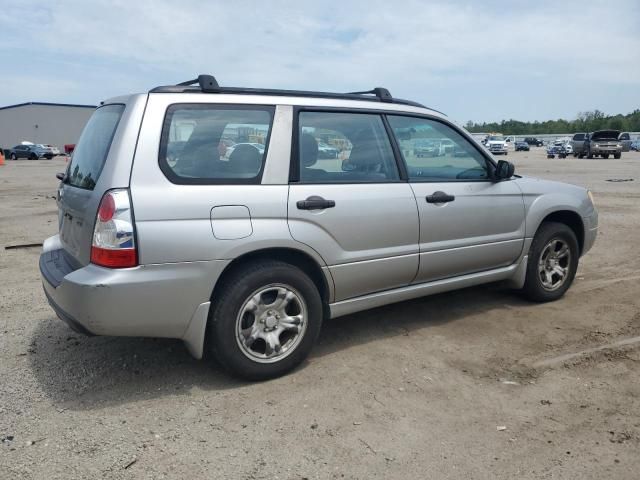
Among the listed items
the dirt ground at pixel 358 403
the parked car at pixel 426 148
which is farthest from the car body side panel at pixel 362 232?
the dirt ground at pixel 358 403

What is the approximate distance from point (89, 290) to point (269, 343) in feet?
3.71

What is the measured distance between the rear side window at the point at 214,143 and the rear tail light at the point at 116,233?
32 cm

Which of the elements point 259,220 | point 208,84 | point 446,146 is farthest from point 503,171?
point 208,84

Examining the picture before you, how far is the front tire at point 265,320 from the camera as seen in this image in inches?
129

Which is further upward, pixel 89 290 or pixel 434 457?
pixel 89 290

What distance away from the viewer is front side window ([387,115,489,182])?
4.15m

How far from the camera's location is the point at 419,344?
161 inches

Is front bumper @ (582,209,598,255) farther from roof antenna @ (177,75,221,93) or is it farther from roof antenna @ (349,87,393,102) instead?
roof antenna @ (177,75,221,93)

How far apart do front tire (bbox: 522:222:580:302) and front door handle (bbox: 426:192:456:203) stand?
3.79ft

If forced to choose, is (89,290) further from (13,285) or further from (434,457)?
(13,285)

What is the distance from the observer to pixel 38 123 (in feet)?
209

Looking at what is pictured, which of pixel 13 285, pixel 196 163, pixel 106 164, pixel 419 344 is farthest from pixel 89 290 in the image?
pixel 13 285

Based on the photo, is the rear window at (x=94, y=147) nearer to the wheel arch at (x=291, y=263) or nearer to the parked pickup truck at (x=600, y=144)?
the wheel arch at (x=291, y=263)

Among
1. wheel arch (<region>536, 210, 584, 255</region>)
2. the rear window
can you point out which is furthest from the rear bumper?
wheel arch (<region>536, 210, 584, 255</region>)
